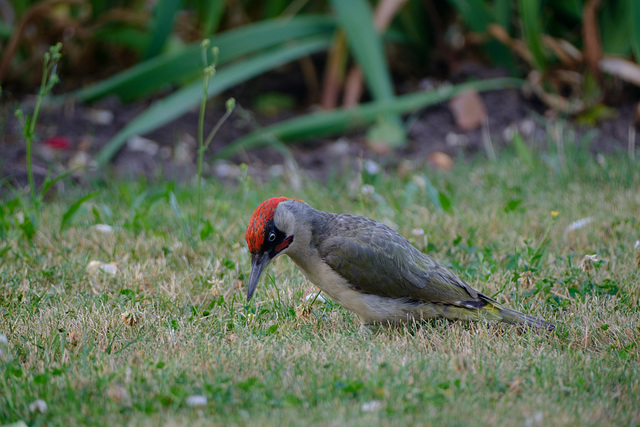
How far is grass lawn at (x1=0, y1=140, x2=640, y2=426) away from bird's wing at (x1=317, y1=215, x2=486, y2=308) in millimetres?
170

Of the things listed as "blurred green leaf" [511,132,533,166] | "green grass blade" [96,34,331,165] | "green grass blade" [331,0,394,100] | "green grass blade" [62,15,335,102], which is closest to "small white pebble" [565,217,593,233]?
"blurred green leaf" [511,132,533,166]

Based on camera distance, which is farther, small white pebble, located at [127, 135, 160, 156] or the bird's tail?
small white pebble, located at [127, 135, 160, 156]

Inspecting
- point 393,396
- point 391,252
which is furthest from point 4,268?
point 393,396

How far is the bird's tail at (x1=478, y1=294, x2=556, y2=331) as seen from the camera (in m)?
3.33

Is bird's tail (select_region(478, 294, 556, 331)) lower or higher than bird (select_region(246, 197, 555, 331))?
lower

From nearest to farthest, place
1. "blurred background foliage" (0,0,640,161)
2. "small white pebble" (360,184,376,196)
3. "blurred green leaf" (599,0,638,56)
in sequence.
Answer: "small white pebble" (360,184,376,196) < "blurred background foliage" (0,0,640,161) < "blurred green leaf" (599,0,638,56)

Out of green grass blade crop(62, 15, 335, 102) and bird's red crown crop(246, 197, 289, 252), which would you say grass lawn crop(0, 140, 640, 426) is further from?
green grass blade crop(62, 15, 335, 102)

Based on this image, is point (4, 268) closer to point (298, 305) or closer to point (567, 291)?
point (298, 305)

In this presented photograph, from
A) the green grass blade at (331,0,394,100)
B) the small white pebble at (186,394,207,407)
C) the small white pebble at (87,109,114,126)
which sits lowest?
the small white pebble at (186,394,207,407)

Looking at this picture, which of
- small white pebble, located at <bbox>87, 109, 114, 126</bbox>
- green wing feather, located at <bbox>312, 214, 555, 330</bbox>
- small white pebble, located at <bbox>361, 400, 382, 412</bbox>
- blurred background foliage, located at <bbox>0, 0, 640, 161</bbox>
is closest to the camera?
small white pebble, located at <bbox>361, 400, 382, 412</bbox>

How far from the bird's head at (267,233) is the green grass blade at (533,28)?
368 cm

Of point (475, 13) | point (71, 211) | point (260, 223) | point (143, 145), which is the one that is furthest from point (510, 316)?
point (143, 145)

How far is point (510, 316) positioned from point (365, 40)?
3.83 m

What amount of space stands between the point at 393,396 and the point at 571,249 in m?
2.30
